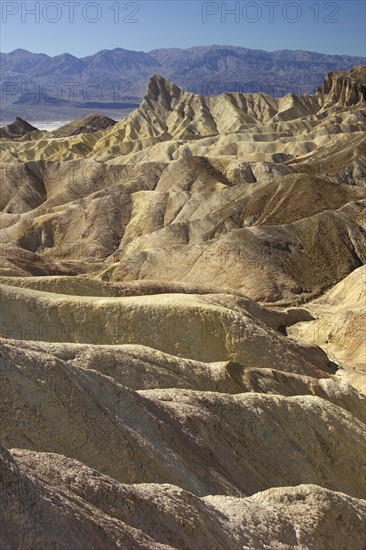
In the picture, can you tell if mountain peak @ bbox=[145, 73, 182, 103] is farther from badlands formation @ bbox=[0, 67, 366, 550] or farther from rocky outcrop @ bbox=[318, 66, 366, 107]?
badlands formation @ bbox=[0, 67, 366, 550]

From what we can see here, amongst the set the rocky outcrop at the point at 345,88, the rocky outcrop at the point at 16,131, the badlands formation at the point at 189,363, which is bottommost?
the badlands formation at the point at 189,363

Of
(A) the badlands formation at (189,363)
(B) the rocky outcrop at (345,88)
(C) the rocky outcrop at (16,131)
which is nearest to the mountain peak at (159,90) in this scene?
(C) the rocky outcrop at (16,131)

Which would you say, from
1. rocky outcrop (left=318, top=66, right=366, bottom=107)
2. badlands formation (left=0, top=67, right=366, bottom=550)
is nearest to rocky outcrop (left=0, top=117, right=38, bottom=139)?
rocky outcrop (left=318, top=66, right=366, bottom=107)

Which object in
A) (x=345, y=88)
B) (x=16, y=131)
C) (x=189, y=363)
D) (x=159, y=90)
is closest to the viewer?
(x=189, y=363)

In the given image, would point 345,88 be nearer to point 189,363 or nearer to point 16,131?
point 16,131

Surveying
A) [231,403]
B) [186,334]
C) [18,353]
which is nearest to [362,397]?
[186,334]

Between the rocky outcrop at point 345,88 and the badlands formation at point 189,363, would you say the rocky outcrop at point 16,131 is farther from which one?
the badlands formation at point 189,363

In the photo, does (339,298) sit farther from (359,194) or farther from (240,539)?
(240,539)

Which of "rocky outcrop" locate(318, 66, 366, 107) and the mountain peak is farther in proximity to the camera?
the mountain peak

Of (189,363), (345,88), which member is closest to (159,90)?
(345,88)
